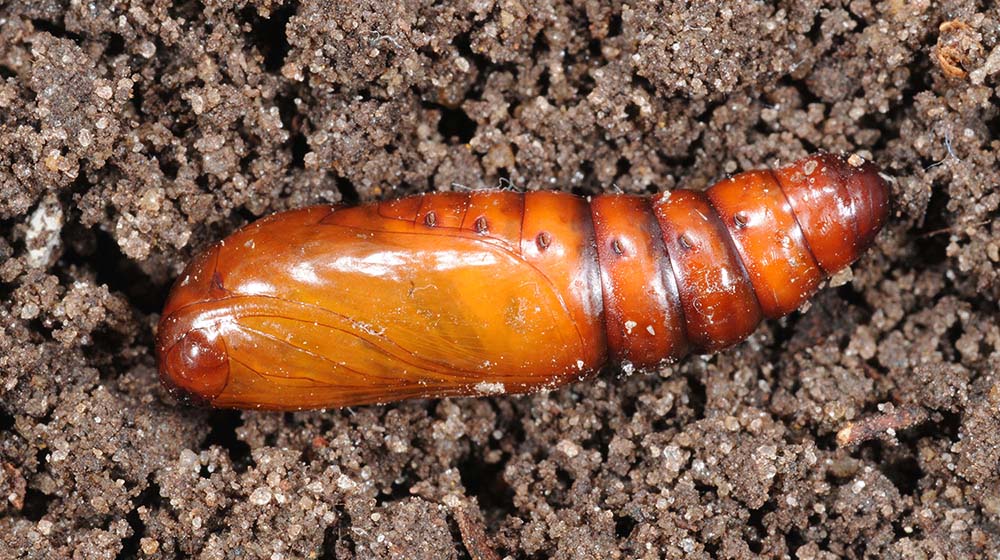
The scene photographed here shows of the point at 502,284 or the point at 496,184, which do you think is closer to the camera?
the point at 502,284

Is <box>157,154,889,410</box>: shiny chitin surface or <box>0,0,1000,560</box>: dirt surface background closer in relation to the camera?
<box>157,154,889,410</box>: shiny chitin surface

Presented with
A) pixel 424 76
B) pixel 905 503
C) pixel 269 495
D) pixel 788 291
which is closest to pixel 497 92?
pixel 424 76

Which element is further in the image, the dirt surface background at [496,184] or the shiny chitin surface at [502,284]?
the dirt surface background at [496,184]

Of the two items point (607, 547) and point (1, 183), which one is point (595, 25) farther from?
point (1, 183)

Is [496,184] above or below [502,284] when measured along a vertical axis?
above
